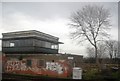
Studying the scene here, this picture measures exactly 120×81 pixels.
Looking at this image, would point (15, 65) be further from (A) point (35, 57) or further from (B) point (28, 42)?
(B) point (28, 42)

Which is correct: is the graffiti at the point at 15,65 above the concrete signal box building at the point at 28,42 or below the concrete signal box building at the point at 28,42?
below

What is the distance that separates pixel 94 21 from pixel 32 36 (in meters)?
11.5

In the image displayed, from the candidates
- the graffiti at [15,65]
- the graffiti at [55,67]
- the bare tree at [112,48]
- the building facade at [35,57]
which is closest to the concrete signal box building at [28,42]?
the building facade at [35,57]

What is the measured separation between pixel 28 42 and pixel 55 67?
26.7 feet

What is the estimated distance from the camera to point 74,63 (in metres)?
23.2

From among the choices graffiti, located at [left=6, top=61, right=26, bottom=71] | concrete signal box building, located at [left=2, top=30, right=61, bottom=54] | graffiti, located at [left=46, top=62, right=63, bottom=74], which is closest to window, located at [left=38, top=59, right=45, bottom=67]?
graffiti, located at [left=46, top=62, right=63, bottom=74]

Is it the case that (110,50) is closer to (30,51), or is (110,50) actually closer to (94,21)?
(94,21)

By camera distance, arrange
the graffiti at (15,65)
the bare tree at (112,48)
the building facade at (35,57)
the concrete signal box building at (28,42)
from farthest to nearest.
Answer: the bare tree at (112,48) < the concrete signal box building at (28,42) < the graffiti at (15,65) < the building facade at (35,57)

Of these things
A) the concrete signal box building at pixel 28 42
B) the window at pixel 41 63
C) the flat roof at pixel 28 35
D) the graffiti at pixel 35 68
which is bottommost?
the graffiti at pixel 35 68

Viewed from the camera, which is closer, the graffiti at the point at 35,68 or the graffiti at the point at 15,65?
the graffiti at the point at 35,68

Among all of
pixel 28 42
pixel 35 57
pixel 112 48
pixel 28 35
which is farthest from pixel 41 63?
pixel 112 48

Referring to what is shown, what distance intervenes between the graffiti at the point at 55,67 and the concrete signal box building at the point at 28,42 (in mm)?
5999

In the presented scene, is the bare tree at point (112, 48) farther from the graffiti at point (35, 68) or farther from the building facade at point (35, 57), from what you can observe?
the graffiti at point (35, 68)

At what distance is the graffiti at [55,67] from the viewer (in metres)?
21.7
